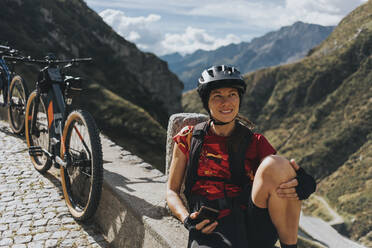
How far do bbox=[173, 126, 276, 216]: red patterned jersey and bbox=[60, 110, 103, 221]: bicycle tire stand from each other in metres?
1.46

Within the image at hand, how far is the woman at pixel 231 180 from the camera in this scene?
2.68 metres

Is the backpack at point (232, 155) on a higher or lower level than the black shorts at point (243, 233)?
higher

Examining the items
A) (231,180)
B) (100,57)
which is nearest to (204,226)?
(231,180)

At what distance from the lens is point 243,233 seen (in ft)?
9.47

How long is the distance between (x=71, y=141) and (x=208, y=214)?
302 centimetres

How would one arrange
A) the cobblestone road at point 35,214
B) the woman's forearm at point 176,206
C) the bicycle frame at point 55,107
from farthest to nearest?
the bicycle frame at point 55,107
the cobblestone road at point 35,214
the woman's forearm at point 176,206

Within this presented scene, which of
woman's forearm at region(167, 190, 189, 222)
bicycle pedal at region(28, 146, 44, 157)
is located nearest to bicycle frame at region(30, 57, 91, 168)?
bicycle pedal at region(28, 146, 44, 157)

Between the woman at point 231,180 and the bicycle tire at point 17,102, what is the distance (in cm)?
650

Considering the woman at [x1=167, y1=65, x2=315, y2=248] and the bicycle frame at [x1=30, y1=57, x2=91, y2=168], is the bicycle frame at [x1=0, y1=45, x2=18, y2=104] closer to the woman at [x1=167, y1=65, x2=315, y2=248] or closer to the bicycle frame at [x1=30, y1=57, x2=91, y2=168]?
the bicycle frame at [x1=30, y1=57, x2=91, y2=168]

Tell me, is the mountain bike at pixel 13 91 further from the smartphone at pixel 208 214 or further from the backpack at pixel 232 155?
the smartphone at pixel 208 214

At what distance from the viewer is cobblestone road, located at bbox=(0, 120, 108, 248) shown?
4.23 metres

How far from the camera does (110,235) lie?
430cm

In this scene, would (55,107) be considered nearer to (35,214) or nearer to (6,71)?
(35,214)

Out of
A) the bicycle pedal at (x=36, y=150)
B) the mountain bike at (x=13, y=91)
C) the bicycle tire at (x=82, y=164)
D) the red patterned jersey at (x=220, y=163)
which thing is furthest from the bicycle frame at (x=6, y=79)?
the red patterned jersey at (x=220, y=163)
